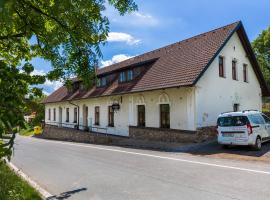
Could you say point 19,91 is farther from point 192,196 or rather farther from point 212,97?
point 212,97

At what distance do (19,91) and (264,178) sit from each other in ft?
26.9

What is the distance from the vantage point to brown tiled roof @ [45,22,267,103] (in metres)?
20.3

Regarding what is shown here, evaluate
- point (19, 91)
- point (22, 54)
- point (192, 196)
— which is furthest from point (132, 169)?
point (19, 91)

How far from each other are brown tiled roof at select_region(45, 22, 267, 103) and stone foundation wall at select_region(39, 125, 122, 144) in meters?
3.66

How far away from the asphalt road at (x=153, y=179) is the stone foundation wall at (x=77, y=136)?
11.6 meters

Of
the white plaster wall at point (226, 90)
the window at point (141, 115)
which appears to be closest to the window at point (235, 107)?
the white plaster wall at point (226, 90)

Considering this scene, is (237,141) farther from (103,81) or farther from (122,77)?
(103,81)

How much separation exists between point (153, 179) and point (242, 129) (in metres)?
7.74

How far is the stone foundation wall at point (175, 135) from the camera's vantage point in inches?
773

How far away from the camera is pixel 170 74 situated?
71.6 ft

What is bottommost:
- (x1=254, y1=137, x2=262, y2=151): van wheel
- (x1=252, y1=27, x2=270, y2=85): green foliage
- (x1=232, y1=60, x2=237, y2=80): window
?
(x1=254, y1=137, x2=262, y2=151): van wheel

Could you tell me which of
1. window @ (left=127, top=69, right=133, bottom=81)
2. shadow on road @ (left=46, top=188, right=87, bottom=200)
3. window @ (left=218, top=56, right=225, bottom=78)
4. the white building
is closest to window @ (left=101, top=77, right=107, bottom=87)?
the white building

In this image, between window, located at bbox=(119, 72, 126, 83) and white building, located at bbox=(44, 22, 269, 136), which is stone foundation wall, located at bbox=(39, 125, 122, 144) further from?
window, located at bbox=(119, 72, 126, 83)

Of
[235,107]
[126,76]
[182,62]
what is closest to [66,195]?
[182,62]
